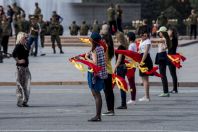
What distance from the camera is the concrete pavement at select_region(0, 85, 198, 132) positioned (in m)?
15.9

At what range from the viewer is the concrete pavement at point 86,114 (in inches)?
627

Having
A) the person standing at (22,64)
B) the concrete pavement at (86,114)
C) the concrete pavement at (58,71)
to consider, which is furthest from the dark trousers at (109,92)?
the concrete pavement at (58,71)

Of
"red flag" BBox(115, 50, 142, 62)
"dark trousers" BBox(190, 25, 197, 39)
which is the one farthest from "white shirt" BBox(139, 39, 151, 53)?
"dark trousers" BBox(190, 25, 197, 39)

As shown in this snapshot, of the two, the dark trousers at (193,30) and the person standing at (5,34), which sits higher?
the person standing at (5,34)

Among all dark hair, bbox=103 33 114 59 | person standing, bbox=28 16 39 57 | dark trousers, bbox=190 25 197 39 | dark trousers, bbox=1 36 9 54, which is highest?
dark hair, bbox=103 33 114 59

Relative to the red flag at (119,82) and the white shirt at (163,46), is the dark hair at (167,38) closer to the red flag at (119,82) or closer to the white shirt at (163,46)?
the white shirt at (163,46)

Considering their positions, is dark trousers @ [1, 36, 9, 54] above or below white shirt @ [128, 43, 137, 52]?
below

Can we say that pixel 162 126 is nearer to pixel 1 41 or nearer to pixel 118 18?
pixel 1 41

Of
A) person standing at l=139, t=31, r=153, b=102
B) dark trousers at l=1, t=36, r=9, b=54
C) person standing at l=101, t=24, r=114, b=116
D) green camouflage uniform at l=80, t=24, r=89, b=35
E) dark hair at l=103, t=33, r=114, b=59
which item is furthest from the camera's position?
green camouflage uniform at l=80, t=24, r=89, b=35

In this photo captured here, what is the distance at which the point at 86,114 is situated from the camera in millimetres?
18250

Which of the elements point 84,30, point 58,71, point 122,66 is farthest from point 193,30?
point 122,66

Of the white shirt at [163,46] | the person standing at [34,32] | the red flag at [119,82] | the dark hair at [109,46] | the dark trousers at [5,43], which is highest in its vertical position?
the dark hair at [109,46]

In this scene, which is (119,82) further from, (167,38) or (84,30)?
(84,30)

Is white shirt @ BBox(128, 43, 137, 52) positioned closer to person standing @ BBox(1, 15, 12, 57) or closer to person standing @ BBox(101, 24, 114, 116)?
person standing @ BBox(101, 24, 114, 116)
